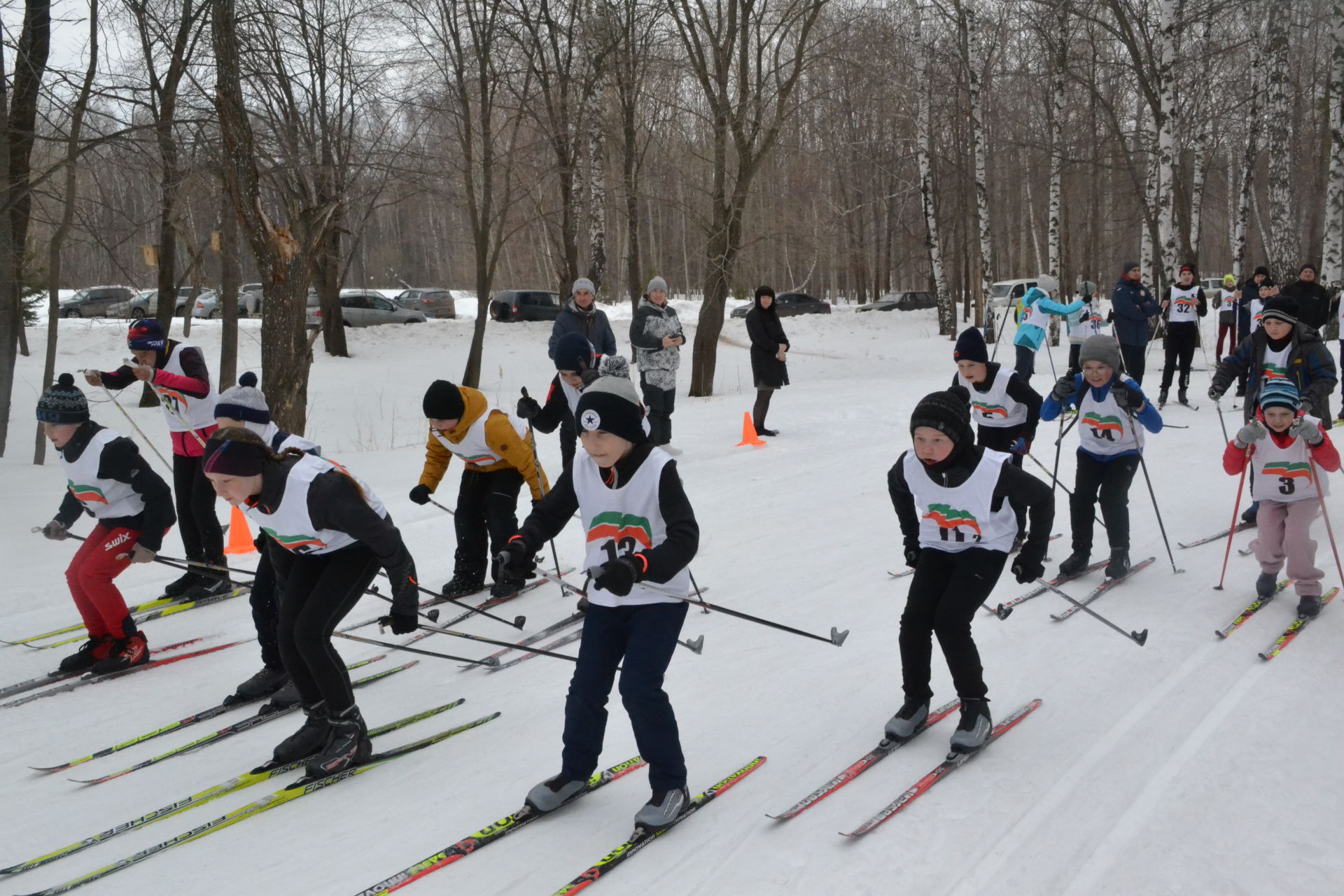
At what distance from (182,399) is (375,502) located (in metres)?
2.90

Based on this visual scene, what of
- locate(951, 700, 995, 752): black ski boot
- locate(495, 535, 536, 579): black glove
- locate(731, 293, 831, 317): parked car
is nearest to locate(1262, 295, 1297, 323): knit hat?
locate(951, 700, 995, 752): black ski boot

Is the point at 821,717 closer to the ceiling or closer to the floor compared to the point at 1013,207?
closer to the floor

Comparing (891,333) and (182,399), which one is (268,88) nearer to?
(182,399)

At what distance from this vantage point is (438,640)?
18.5ft

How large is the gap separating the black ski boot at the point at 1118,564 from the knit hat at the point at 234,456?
4.93 meters

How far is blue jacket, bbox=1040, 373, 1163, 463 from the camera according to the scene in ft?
18.5

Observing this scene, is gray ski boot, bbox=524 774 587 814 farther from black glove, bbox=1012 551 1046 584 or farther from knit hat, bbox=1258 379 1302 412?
knit hat, bbox=1258 379 1302 412

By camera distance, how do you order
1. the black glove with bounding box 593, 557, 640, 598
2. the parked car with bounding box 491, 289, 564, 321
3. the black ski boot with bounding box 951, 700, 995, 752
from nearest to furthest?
1. the black glove with bounding box 593, 557, 640, 598
2. the black ski boot with bounding box 951, 700, 995, 752
3. the parked car with bounding box 491, 289, 564, 321

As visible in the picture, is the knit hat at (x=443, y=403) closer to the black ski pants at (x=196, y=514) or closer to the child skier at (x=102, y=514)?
the child skier at (x=102, y=514)

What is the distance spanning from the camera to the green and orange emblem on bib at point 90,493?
204 inches

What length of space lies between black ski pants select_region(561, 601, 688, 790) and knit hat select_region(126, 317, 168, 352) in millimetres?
4263

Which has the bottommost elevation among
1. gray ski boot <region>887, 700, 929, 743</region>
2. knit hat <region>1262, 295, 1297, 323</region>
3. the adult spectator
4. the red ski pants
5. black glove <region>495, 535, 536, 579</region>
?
gray ski boot <region>887, 700, 929, 743</region>

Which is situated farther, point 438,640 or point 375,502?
point 438,640

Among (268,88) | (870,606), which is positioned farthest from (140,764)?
(268,88)
